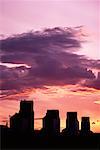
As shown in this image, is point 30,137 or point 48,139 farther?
point 48,139

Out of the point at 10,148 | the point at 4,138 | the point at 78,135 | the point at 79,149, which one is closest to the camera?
the point at 4,138

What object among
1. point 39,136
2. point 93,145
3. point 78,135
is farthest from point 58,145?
point 78,135

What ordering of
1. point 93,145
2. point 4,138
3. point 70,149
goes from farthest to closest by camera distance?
point 70,149, point 93,145, point 4,138

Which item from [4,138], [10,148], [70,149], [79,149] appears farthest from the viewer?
[79,149]

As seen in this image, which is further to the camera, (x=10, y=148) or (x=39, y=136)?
(x=39, y=136)

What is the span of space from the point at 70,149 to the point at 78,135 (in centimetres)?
2177

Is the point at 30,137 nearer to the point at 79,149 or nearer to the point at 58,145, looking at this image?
the point at 58,145

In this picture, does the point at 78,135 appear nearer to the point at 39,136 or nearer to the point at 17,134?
the point at 39,136

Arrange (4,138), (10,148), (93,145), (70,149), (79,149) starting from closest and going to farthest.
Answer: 1. (4,138)
2. (10,148)
3. (93,145)
4. (70,149)
5. (79,149)

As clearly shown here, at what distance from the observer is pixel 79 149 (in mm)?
142750

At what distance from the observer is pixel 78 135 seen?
15462 centimetres

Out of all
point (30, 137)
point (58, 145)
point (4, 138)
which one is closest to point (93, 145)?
point (58, 145)

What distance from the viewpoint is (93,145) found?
120375 millimetres

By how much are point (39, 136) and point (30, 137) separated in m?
10.7
